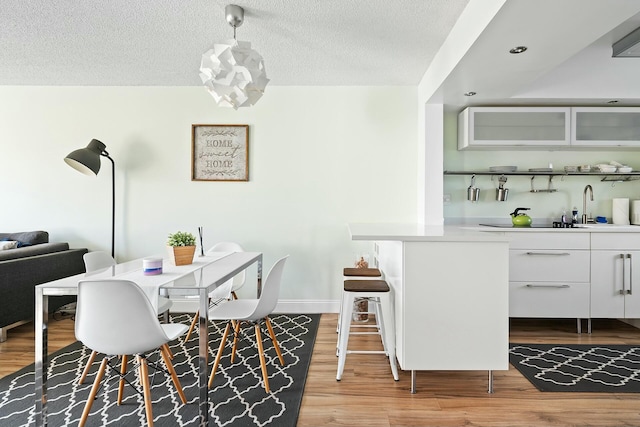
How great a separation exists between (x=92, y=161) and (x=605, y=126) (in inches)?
183

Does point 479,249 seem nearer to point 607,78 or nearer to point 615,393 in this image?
point 615,393

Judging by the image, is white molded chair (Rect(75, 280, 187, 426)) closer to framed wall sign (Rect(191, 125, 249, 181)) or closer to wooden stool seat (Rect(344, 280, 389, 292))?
wooden stool seat (Rect(344, 280, 389, 292))

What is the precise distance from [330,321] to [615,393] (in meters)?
2.08

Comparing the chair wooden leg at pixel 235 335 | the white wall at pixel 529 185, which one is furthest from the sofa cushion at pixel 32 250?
the white wall at pixel 529 185

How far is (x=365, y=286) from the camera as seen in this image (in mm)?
2271

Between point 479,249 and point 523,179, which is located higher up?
point 523,179

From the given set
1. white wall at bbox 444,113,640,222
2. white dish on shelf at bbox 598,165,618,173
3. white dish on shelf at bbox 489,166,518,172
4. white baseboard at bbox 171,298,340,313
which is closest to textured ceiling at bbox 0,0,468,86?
white wall at bbox 444,113,640,222

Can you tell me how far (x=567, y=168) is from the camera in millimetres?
3686

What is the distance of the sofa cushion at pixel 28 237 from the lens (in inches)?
136

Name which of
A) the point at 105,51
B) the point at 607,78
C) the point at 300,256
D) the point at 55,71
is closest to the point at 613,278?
the point at 607,78

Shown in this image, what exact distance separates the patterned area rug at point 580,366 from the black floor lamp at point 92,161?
12.0 ft

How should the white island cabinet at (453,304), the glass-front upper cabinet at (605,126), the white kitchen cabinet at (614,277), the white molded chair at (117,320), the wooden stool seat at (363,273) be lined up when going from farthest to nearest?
the glass-front upper cabinet at (605,126)
the white kitchen cabinet at (614,277)
the wooden stool seat at (363,273)
the white island cabinet at (453,304)
the white molded chair at (117,320)

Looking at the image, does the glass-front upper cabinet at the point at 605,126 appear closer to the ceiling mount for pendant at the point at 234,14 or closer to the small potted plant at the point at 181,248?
the ceiling mount for pendant at the point at 234,14

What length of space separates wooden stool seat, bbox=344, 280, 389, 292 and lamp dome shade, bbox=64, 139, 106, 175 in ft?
8.36
